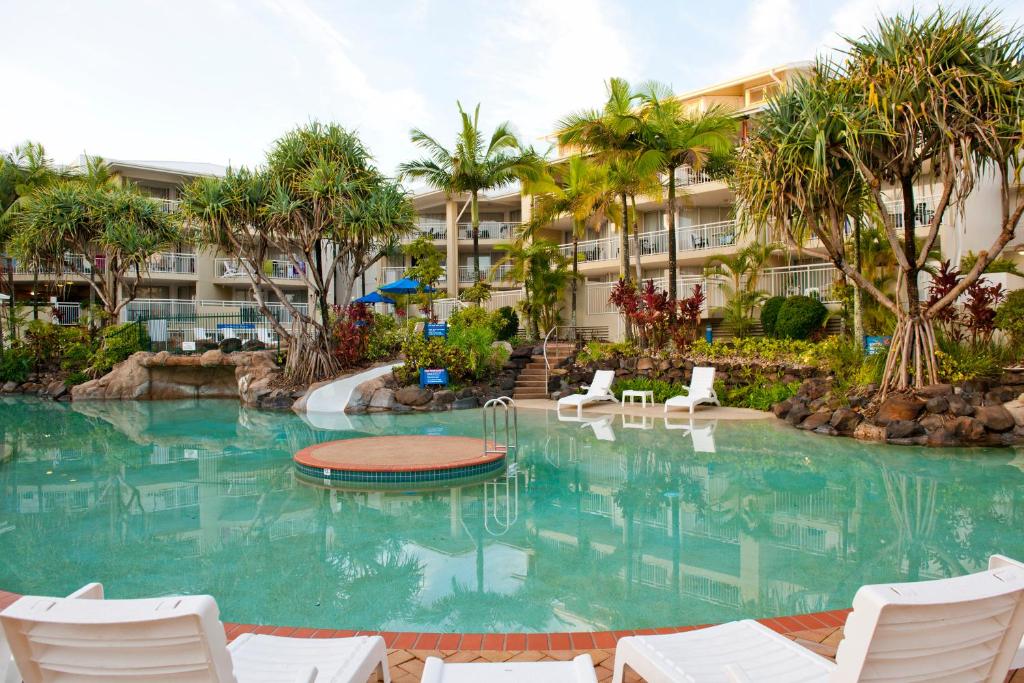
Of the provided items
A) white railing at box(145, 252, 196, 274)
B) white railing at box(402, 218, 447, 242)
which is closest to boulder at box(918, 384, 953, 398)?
white railing at box(402, 218, 447, 242)

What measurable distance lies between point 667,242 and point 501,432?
16.1 meters

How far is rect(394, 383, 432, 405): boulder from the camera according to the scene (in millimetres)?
17109

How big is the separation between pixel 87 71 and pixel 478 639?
1704cm

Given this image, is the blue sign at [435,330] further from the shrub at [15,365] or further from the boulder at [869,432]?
the shrub at [15,365]

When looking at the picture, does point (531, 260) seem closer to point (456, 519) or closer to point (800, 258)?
point (800, 258)

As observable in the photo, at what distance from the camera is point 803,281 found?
20.4m

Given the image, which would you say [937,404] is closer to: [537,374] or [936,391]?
[936,391]

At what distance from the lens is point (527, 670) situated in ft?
9.18

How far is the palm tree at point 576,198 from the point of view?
67.8 feet

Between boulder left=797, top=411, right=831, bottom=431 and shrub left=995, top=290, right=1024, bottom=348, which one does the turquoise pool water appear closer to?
boulder left=797, top=411, right=831, bottom=431

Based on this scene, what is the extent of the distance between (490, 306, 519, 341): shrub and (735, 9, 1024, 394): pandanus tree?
10.5 metres

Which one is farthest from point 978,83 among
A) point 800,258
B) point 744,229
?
point 800,258

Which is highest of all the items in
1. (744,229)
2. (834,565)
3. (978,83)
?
(978,83)

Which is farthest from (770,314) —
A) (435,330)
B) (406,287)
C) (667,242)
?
(406,287)
